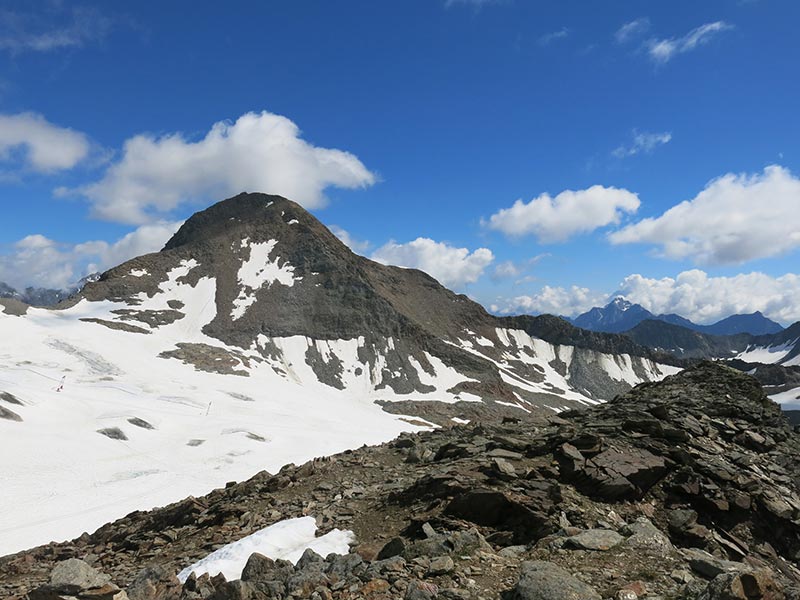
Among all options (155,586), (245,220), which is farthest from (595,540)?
(245,220)

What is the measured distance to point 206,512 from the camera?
18078 mm

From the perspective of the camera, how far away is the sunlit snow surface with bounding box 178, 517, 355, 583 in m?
12.3

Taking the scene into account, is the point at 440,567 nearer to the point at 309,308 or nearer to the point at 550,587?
the point at 550,587

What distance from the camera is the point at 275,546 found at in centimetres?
1358

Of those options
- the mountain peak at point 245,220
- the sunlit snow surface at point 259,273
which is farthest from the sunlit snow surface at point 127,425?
the mountain peak at point 245,220

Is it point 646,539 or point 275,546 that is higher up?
point 275,546

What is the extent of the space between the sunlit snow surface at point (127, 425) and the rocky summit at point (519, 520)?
20.0 m

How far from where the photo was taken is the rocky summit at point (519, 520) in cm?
955

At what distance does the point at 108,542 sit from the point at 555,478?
54.7 feet

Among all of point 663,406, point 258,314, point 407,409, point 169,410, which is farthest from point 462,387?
point 663,406

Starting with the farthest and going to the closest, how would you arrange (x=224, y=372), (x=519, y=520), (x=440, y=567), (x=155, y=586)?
1. (x=224, y=372)
2. (x=519, y=520)
3. (x=155, y=586)
4. (x=440, y=567)

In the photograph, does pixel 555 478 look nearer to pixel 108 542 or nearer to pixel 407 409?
pixel 108 542

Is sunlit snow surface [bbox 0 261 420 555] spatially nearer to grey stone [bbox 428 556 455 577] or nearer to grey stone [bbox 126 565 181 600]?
grey stone [bbox 126 565 181 600]

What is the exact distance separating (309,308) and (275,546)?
135 meters
